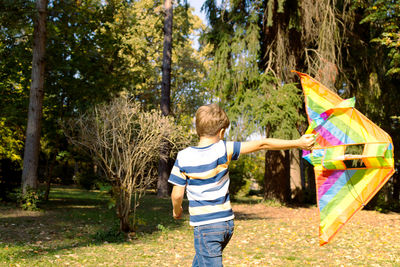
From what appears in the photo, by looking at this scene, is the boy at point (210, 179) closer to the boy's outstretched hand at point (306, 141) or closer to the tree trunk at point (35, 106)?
the boy's outstretched hand at point (306, 141)

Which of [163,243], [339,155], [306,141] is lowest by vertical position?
[163,243]

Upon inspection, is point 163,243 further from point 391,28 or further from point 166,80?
point 166,80

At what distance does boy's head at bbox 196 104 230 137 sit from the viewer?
2.79 metres

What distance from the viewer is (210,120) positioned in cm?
279

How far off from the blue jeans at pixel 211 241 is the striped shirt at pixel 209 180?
4 centimetres

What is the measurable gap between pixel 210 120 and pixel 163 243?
19.0 ft

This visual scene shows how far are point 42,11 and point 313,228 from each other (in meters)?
10.8

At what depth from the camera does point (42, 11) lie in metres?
12.1

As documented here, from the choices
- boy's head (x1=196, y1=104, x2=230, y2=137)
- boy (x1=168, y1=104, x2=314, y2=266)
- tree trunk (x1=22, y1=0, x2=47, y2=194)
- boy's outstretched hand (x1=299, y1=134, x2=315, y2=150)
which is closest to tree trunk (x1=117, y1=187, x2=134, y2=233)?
tree trunk (x1=22, y1=0, x2=47, y2=194)

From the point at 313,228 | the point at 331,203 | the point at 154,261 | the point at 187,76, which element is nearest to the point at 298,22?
the point at 313,228

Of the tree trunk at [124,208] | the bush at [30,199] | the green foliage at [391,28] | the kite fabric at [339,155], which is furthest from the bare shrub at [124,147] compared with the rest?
the green foliage at [391,28]

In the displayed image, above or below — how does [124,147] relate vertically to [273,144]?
above

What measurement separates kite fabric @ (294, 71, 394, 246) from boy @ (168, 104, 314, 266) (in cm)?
52

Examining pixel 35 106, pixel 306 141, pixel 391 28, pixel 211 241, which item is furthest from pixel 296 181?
pixel 211 241
